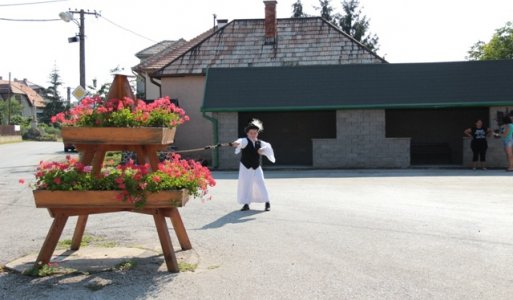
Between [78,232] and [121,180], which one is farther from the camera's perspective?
[78,232]

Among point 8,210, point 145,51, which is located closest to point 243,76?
point 8,210

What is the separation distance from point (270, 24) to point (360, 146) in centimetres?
1086

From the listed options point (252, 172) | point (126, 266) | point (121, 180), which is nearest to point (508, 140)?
point (252, 172)

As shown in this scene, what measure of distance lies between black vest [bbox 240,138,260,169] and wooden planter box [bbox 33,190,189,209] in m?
4.88

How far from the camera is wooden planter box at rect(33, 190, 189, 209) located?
6.18 meters

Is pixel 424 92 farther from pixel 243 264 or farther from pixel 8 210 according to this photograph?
pixel 243 264

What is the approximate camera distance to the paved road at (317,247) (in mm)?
5676

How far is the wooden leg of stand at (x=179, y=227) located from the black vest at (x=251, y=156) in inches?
150

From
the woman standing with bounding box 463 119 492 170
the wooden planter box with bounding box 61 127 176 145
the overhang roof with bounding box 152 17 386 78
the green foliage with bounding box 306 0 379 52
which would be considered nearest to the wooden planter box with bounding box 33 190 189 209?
the wooden planter box with bounding box 61 127 176 145

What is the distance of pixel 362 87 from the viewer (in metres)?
21.7

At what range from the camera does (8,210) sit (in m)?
11.7

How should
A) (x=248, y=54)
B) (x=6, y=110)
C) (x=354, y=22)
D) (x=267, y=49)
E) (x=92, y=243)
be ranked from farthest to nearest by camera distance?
(x=6, y=110)
(x=354, y=22)
(x=267, y=49)
(x=248, y=54)
(x=92, y=243)

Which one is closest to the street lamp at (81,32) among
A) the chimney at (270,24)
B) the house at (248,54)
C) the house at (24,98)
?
the house at (248,54)

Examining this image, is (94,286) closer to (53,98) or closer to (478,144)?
(478,144)
